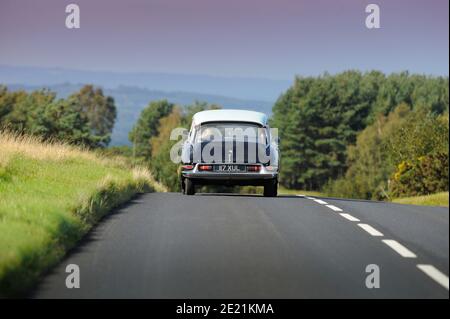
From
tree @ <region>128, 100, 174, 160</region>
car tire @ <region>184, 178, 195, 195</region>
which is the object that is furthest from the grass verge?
tree @ <region>128, 100, 174, 160</region>

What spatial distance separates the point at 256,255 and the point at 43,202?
14.6 feet

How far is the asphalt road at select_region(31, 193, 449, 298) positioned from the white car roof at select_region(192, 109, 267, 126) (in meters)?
5.52

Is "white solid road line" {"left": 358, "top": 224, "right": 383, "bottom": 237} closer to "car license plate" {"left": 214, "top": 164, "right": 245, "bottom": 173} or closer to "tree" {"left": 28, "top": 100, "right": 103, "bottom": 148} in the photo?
"car license plate" {"left": 214, "top": 164, "right": 245, "bottom": 173}

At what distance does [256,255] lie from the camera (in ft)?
31.5

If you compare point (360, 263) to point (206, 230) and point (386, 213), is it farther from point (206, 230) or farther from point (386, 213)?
point (386, 213)

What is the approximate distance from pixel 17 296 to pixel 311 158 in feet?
425

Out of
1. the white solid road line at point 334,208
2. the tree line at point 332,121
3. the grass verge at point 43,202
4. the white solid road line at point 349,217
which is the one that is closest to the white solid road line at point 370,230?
the white solid road line at point 349,217

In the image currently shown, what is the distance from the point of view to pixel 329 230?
11.9m

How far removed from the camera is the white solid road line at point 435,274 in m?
8.07

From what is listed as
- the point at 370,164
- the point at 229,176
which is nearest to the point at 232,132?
the point at 229,176

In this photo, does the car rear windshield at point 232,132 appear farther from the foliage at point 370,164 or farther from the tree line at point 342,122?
the tree line at point 342,122

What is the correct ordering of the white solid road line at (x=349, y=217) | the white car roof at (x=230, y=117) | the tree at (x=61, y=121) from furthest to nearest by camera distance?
1. the tree at (x=61, y=121)
2. the white car roof at (x=230, y=117)
3. the white solid road line at (x=349, y=217)

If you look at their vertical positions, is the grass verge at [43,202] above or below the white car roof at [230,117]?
below

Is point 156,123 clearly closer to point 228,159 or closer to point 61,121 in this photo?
point 61,121
